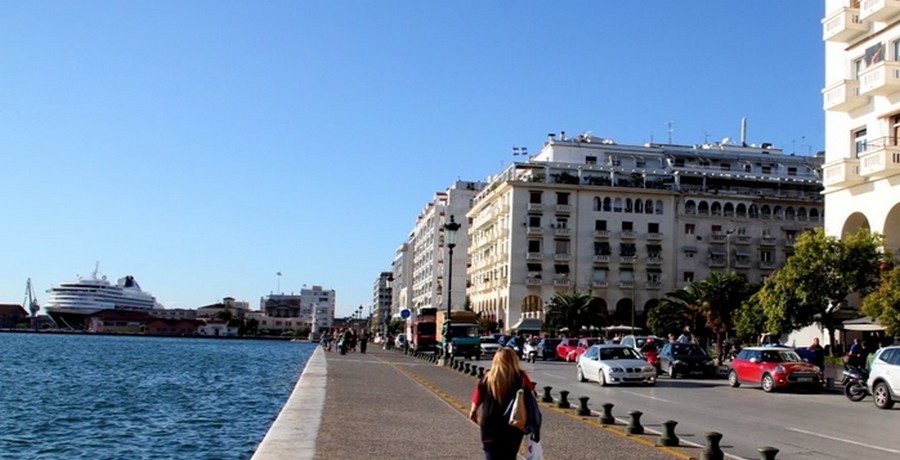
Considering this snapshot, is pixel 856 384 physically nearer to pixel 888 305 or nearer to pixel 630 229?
pixel 888 305

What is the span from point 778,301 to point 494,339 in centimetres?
3113

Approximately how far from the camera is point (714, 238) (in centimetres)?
9081

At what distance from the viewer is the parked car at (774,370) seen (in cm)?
2880

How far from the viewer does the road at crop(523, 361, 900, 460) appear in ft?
48.8

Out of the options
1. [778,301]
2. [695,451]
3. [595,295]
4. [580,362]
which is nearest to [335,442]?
[695,451]

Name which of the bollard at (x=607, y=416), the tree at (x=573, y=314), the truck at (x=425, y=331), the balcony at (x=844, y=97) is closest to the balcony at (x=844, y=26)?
the balcony at (x=844, y=97)

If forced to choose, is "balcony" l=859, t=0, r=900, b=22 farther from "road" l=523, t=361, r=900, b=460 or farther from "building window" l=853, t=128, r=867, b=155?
"road" l=523, t=361, r=900, b=460

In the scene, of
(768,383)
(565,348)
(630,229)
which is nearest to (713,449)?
(768,383)

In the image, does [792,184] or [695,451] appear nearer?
[695,451]

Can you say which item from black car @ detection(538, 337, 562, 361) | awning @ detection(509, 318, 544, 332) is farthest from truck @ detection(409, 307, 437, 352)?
awning @ detection(509, 318, 544, 332)

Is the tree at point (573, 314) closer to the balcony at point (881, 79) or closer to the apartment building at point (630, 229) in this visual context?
the apartment building at point (630, 229)

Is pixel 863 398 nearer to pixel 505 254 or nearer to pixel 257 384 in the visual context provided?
pixel 257 384

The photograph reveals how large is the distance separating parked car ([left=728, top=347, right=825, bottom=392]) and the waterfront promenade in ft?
29.1

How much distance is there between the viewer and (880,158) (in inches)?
1467
